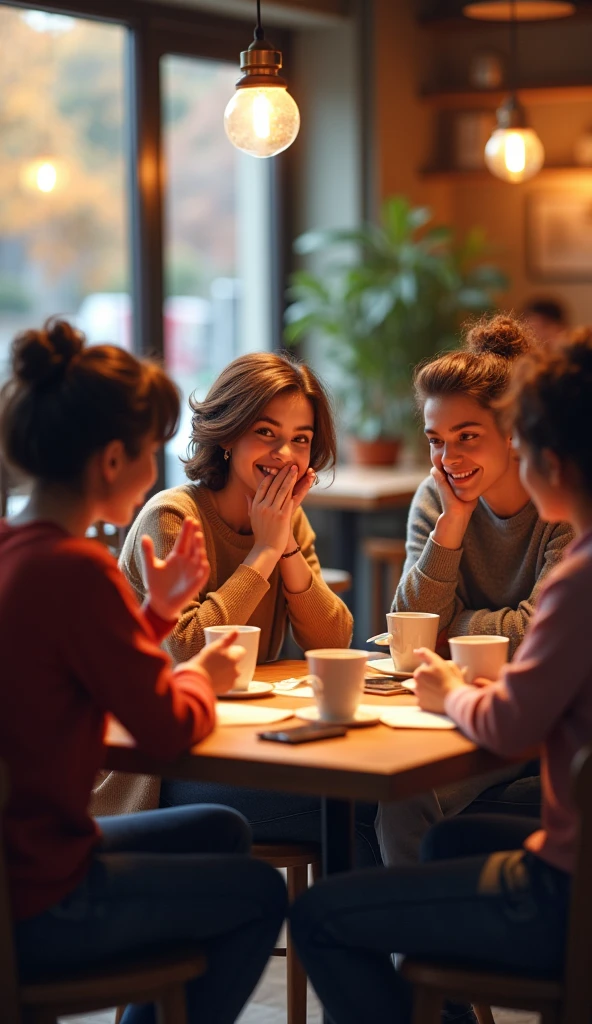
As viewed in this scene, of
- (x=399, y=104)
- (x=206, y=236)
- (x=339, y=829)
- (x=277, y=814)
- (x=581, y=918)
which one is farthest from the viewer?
(x=399, y=104)

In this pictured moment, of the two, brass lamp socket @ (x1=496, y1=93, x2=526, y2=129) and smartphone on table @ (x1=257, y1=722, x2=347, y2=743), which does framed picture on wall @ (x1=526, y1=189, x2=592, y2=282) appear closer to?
brass lamp socket @ (x1=496, y1=93, x2=526, y2=129)

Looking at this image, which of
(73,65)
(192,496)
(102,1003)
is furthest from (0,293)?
(102,1003)

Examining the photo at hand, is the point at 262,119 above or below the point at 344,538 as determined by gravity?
above

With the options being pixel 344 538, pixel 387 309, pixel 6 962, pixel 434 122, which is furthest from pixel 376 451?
pixel 6 962

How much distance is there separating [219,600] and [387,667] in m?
0.30

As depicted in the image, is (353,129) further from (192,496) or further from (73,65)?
(192,496)

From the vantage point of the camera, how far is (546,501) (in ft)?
5.47

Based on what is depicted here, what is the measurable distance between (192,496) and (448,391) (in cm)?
48

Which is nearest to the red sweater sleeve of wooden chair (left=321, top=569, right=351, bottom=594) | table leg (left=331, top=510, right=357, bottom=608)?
wooden chair (left=321, top=569, right=351, bottom=594)

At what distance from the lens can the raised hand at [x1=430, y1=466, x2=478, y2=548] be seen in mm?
2379

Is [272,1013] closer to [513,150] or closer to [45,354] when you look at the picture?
[45,354]

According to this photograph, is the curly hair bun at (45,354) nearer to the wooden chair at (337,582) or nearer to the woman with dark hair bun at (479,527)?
the woman with dark hair bun at (479,527)

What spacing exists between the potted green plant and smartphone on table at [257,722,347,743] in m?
3.53

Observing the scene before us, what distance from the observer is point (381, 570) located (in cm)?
520
